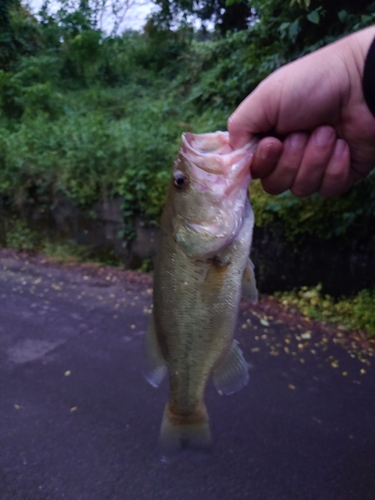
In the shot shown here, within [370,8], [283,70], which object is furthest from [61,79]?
[283,70]

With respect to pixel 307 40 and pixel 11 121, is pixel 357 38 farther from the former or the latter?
pixel 11 121

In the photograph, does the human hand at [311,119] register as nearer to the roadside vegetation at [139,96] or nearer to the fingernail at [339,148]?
the fingernail at [339,148]

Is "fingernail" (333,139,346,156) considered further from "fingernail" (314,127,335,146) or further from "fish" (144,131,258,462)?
"fish" (144,131,258,462)

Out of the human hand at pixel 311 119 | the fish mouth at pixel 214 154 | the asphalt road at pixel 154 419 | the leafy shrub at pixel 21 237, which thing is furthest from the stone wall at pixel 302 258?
the fish mouth at pixel 214 154

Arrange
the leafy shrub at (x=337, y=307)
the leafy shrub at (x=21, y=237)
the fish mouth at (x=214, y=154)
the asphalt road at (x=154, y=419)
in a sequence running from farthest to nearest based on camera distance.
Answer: the leafy shrub at (x=21, y=237), the leafy shrub at (x=337, y=307), the asphalt road at (x=154, y=419), the fish mouth at (x=214, y=154)

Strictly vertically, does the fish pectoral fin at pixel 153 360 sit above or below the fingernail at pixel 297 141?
below
